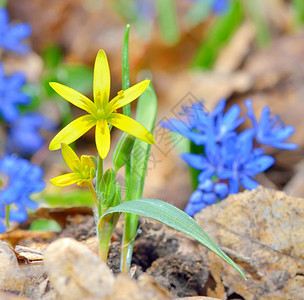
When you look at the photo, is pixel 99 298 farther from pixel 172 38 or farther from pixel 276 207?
pixel 172 38

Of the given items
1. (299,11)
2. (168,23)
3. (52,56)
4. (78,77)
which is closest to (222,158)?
(78,77)

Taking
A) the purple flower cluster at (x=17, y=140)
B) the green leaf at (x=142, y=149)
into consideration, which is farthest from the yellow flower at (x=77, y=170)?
the purple flower cluster at (x=17, y=140)

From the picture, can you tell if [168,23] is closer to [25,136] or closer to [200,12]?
[200,12]

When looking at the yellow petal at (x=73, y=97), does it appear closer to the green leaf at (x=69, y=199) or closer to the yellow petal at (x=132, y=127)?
the yellow petal at (x=132, y=127)

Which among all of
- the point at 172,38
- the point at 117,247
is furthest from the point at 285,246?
the point at 172,38

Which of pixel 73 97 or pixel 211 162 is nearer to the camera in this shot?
pixel 73 97

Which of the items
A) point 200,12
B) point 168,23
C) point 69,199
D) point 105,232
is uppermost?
point 200,12
